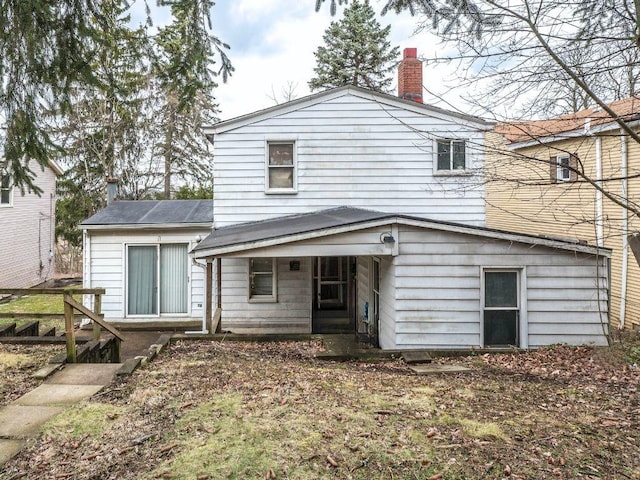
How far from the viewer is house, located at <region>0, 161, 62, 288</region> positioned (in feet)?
58.0

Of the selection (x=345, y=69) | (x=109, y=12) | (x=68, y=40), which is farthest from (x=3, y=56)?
(x=345, y=69)

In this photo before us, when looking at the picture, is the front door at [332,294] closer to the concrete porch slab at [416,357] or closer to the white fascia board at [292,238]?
the white fascia board at [292,238]

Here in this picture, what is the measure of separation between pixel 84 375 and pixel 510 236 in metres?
7.26

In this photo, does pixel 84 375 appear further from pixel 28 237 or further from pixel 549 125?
pixel 28 237

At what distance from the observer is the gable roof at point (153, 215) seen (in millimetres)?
11328

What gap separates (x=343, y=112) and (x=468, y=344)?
687 centimetres

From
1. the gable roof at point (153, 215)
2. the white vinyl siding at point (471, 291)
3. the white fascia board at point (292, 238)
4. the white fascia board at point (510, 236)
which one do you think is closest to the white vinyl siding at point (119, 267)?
the gable roof at point (153, 215)

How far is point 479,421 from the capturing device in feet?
14.6

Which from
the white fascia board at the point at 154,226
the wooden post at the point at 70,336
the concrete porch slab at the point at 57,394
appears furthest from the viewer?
the white fascia board at the point at 154,226

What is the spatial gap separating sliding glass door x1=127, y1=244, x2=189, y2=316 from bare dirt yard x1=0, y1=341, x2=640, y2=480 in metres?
5.39

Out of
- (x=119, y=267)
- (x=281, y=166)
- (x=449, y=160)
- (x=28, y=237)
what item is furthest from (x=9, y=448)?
(x=28, y=237)

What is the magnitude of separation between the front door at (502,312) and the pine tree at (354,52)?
2749 cm

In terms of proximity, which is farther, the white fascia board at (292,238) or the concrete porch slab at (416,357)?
the white fascia board at (292,238)

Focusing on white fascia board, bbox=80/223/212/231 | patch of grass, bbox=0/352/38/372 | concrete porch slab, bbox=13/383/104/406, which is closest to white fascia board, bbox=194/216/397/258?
patch of grass, bbox=0/352/38/372
